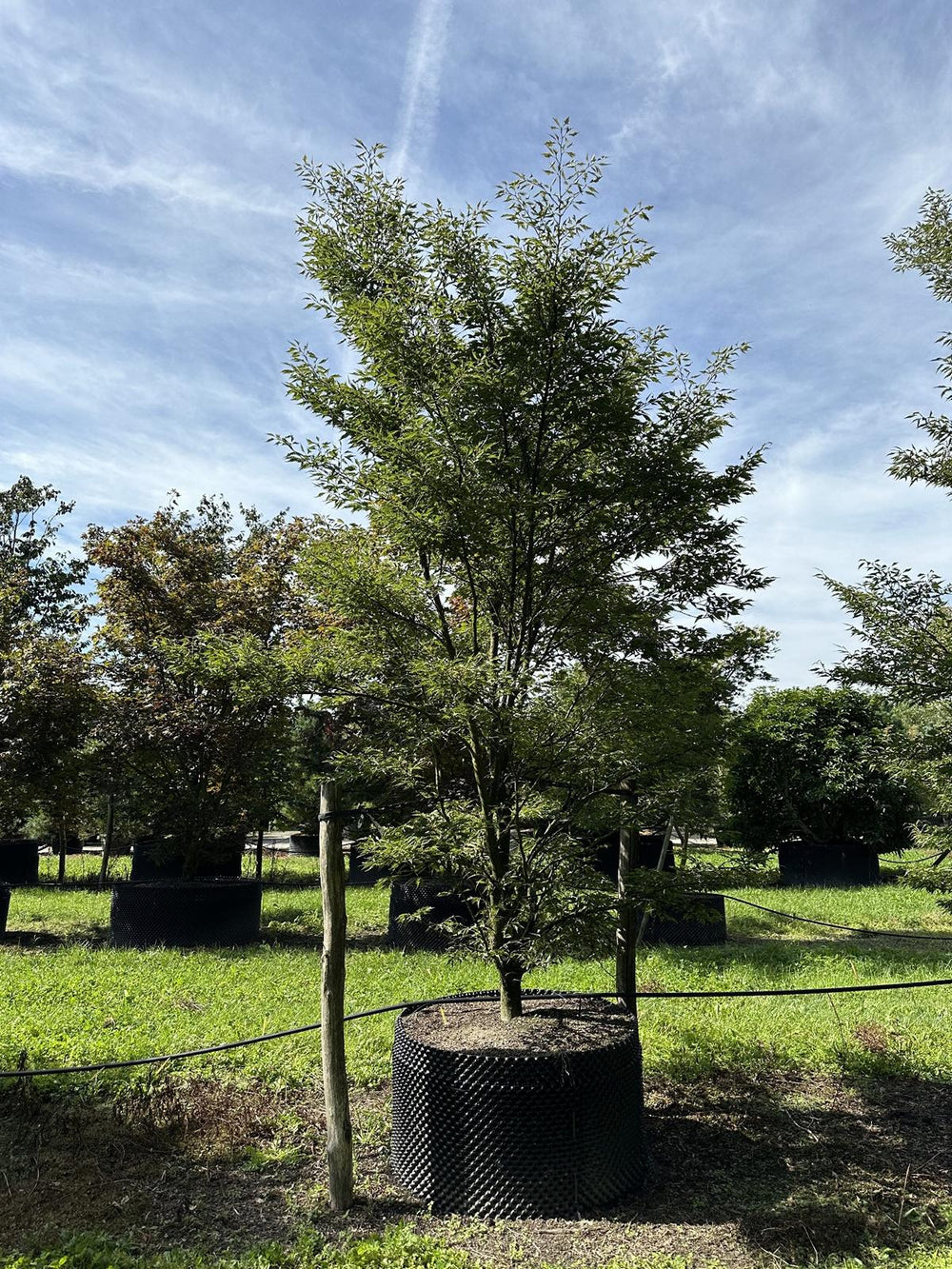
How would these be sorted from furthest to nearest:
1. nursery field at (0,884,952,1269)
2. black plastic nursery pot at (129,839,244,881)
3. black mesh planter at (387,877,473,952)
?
black plastic nursery pot at (129,839,244,881) → black mesh planter at (387,877,473,952) → nursery field at (0,884,952,1269)

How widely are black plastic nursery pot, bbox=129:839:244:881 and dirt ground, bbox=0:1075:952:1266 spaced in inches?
242

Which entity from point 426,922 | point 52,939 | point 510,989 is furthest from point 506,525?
point 52,939

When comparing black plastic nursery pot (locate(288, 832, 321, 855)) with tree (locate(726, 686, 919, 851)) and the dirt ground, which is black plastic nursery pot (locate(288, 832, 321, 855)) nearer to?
tree (locate(726, 686, 919, 851))

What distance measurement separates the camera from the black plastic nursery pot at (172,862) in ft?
33.9

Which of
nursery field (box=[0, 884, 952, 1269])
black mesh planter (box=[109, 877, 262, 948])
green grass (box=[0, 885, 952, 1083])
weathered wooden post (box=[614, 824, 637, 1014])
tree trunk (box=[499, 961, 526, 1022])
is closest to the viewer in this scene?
nursery field (box=[0, 884, 952, 1269])

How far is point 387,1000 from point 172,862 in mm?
6258

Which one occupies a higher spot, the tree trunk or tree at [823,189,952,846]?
tree at [823,189,952,846]

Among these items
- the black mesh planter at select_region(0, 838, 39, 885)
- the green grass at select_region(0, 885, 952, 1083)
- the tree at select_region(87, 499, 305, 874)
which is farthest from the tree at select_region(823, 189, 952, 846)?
the black mesh planter at select_region(0, 838, 39, 885)

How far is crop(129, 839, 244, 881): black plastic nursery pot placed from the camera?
10.3m

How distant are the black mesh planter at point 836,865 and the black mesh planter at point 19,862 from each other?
12943mm

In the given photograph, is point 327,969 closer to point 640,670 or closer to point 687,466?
point 640,670

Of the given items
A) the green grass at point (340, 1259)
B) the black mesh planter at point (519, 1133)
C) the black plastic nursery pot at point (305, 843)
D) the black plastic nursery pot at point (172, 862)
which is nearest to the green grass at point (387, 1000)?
the black mesh planter at point (519, 1133)

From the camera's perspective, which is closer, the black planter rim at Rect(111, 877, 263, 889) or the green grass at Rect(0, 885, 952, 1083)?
the green grass at Rect(0, 885, 952, 1083)

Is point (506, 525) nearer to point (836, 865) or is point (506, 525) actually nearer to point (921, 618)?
point (921, 618)
